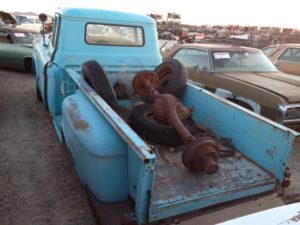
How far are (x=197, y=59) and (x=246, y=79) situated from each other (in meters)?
1.22

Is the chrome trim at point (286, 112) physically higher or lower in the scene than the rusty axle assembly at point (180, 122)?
lower

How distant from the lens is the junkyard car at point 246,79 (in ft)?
14.1

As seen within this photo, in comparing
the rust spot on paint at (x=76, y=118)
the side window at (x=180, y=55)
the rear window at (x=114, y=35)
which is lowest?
the rust spot on paint at (x=76, y=118)

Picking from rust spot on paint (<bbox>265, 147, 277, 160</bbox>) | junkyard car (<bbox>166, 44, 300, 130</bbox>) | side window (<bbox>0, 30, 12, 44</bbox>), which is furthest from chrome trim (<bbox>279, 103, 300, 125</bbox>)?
side window (<bbox>0, 30, 12, 44</bbox>)

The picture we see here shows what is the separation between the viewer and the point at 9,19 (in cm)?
1527

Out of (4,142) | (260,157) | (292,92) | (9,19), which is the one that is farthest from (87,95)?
(9,19)

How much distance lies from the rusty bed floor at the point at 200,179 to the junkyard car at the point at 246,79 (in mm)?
1711

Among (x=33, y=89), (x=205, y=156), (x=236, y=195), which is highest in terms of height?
(x=205, y=156)

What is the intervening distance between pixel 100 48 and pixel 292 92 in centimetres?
289

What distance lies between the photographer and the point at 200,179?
2.57m

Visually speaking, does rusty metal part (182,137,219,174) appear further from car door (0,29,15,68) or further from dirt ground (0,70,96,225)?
car door (0,29,15,68)

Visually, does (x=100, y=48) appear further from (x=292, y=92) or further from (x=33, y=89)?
(x=33, y=89)

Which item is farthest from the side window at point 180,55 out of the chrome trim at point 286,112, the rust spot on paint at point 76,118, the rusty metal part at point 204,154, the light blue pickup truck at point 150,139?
the rusty metal part at point 204,154

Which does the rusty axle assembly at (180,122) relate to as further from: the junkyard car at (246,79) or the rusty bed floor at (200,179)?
the junkyard car at (246,79)
